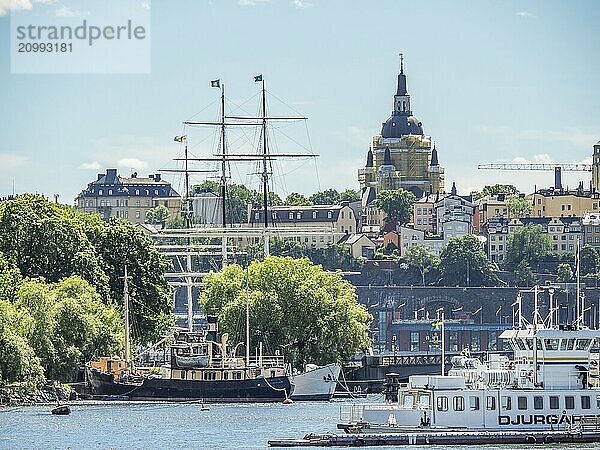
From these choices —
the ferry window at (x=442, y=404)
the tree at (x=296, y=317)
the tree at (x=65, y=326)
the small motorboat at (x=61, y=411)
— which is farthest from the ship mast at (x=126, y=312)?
the ferry window at (x=442, y=404)

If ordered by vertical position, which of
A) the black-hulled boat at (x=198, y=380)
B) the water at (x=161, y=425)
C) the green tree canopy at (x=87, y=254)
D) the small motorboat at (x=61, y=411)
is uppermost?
the green tree canopy at (x=87, y=254)

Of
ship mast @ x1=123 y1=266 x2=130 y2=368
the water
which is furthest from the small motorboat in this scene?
ship mast @ x1=123 y1=266 x2=130 y2=368

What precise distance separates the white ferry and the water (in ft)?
6.16

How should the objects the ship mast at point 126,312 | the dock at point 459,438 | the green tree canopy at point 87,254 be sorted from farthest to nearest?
the green tree canopy at point 87,254 → the ship mast at point 126,312 → the dock at point 459,438

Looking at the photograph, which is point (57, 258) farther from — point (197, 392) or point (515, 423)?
point (515, 423)

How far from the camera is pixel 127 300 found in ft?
335

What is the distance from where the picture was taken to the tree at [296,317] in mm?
108750

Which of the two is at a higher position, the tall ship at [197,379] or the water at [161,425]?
the tall ship at [197,379]

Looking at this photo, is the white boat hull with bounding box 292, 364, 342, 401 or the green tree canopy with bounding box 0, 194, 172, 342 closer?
the white boat hull with bounding box 292, 364, 342, 401

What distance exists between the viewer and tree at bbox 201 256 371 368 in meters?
109

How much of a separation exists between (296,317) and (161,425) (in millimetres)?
27186

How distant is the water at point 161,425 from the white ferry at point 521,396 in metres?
1.88

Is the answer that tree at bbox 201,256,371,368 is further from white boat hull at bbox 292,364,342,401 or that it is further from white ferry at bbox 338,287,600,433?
white ferry at bbox 338,287,600,433

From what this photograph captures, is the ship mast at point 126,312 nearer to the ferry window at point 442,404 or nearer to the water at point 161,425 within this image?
the water at point 161,425
